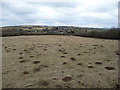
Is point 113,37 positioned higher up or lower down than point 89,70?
higher up

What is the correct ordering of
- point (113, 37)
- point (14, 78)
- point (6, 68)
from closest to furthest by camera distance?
1. point (14, 78)
2. point (6, 68)
3. point (113, 37)

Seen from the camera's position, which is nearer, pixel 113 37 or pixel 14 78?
pixel 14 78

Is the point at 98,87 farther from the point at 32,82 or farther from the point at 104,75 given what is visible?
the point at 32,82

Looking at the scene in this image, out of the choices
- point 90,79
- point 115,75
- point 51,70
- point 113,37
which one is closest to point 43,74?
point 51,70

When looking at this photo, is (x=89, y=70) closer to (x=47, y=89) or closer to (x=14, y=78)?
(x=47, y=89)

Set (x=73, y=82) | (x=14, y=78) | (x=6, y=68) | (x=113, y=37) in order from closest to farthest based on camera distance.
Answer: (x=73, y=82)
(x=14, y=78)
(x=6, y=68)
(x=113, y=37)

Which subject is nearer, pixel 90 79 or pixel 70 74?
pixel 90 79

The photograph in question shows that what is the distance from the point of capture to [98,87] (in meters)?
5.39

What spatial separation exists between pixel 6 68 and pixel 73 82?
489 cm

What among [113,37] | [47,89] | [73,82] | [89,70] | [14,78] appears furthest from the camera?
[113,37]

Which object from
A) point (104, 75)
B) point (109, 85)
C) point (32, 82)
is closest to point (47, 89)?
point (32, 82)

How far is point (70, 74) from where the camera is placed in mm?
6789

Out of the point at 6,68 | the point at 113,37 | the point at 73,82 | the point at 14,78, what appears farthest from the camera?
the point at 113,37

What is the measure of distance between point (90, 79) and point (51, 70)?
2518 millimetres
